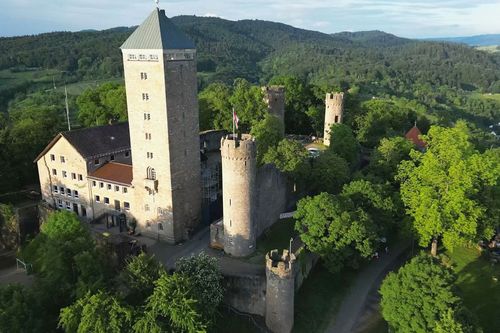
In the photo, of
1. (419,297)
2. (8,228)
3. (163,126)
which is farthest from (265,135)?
(8,228)

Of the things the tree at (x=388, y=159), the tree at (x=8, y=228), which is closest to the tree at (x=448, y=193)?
the tree at (x=388, y=159)

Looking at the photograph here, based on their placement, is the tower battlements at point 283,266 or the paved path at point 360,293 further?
the paved path at point 360,293

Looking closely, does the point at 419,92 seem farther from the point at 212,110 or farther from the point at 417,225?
the point at 417,225

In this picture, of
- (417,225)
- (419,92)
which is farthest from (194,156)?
(419,92)

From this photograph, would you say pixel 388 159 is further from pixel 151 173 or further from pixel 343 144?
pixel 151 173

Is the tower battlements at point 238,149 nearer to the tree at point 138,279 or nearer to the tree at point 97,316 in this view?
the tree at point 138,279

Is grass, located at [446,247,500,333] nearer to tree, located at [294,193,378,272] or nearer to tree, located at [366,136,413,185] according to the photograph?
tree, located at [294,193,378,272]

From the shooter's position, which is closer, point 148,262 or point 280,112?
point 148,262
